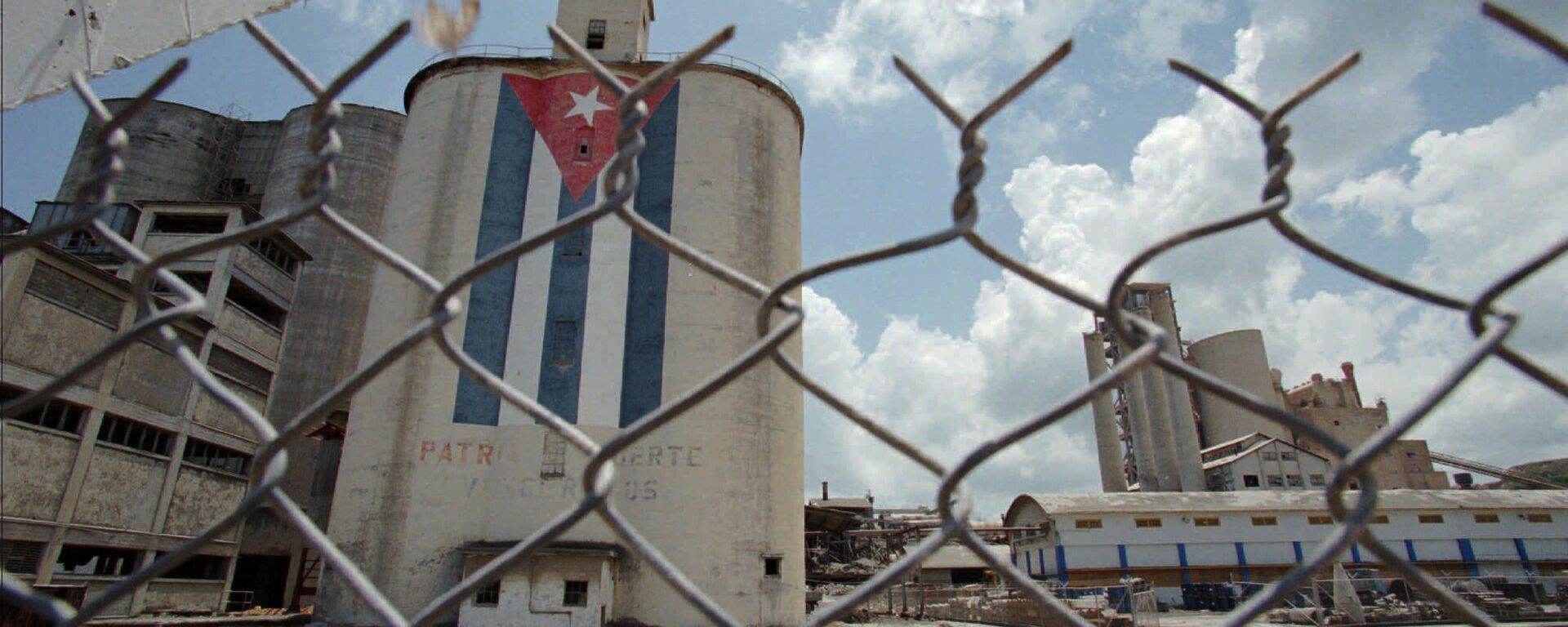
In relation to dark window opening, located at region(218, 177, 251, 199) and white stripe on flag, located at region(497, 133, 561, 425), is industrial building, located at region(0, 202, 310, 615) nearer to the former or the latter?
white stripe on flag, located at region(497, 133, 561, 425)

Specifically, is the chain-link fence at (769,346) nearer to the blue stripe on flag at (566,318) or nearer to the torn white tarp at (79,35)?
the torn white tarp at (79,35)

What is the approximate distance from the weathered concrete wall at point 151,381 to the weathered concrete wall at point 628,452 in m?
4.69

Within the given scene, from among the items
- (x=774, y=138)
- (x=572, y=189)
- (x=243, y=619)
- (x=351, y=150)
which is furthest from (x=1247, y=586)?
(x=351, y=150)

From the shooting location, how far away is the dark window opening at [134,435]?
59.4 feet

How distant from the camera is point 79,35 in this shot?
196 centimetres

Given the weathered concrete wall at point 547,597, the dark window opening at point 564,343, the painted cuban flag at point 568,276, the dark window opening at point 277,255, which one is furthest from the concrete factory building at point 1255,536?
the dark window opening at point 277,255

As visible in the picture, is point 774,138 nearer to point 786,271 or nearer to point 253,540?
point 786,271

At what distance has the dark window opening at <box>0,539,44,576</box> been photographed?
15648 mm

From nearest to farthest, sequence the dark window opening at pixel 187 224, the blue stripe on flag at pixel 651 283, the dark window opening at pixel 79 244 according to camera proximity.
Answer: the blue stripe on flag at pixel 651 283
the dark window opening at pixel 79 244
the dark window opening at pixel 187 224

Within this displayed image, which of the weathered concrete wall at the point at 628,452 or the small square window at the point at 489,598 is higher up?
the weathered concrete wall at the point at 628,452

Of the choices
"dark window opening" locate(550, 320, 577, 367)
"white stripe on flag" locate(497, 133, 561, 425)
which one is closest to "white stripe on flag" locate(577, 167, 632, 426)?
"dark window opening" locate(550, 320, 577, 367)

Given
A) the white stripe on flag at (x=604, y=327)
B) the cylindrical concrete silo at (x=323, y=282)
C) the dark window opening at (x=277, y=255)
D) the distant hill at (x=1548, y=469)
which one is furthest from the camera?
the distant hill at (x=1548, y=469)

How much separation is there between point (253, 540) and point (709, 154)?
1789 centimetres

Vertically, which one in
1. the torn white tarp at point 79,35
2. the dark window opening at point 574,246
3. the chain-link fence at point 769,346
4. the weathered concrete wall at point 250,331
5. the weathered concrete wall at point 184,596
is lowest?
the weathered concrete wall at point 184,596
